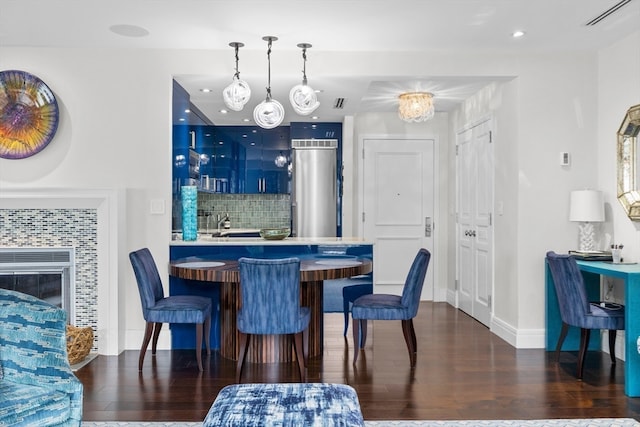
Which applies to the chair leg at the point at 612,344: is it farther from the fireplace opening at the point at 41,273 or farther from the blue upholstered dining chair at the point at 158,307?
the fireplace opening at the point at 41,273

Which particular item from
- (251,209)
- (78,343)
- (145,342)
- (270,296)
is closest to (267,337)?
(270,296)

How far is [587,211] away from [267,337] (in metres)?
2.71

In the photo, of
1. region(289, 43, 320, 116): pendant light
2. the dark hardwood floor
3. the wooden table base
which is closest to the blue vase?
the wooden table base

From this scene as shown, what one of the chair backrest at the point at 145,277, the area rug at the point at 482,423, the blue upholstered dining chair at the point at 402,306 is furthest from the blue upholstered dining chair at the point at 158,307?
the blue upholstered dining chair at the point at 402,306

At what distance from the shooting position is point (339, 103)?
5.86 metres

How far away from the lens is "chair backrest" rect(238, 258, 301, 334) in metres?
3.47

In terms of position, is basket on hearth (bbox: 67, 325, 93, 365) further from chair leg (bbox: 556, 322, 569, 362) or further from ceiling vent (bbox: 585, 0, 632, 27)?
ceiling vent (bbox: 585, 0, 632, 27)

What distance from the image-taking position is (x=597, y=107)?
4.67 metres

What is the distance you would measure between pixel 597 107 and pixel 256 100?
3196mm

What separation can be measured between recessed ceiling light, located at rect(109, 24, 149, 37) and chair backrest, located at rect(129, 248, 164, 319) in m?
1.63

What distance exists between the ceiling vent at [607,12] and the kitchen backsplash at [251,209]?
15.0ft

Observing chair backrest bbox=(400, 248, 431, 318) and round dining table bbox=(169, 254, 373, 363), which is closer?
round dining table bbox=(169, 254, 373, 363)

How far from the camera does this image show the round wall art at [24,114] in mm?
4391

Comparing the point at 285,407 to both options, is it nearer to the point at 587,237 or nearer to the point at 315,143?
the point at 587,237
